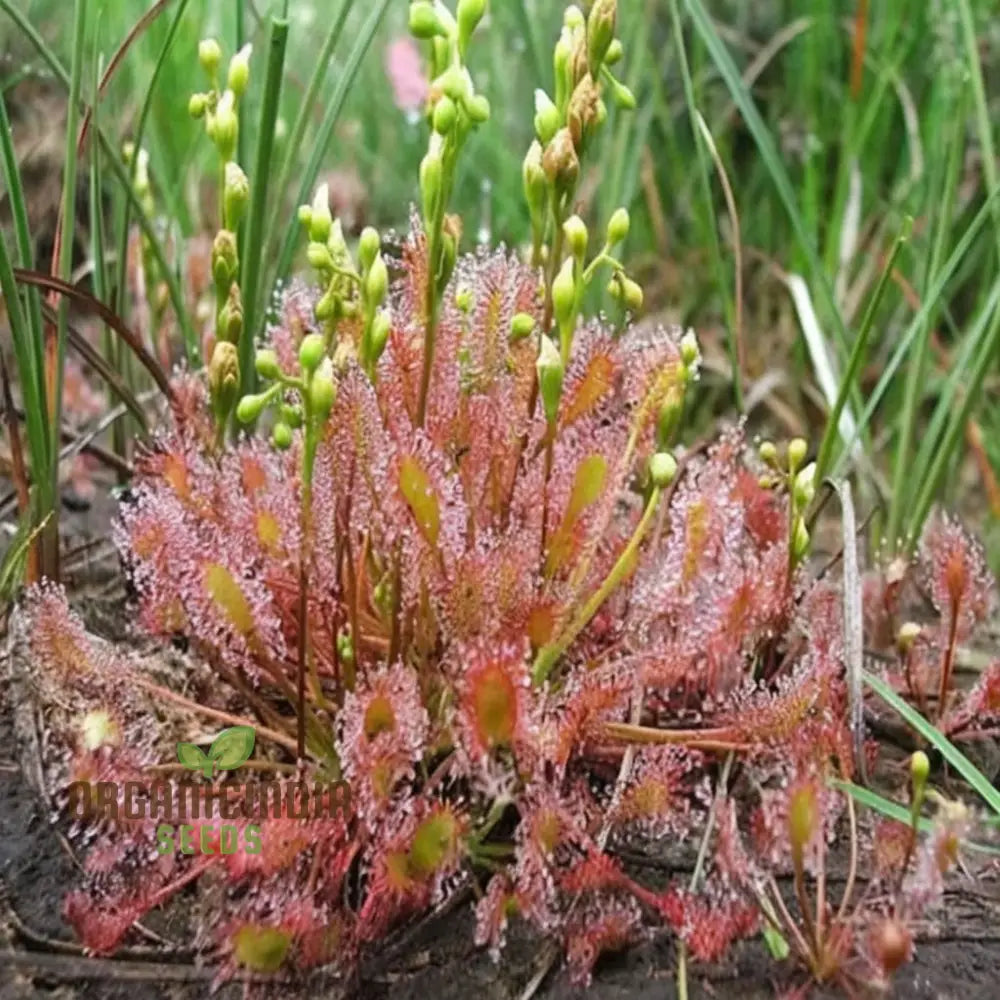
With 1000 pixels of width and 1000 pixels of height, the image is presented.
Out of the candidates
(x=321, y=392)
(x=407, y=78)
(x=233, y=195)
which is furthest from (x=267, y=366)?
(x=407, y=78)

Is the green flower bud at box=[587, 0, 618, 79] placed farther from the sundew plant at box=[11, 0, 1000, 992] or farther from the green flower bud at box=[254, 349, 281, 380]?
the green flower bud at box=[254, 349, 281, 380]

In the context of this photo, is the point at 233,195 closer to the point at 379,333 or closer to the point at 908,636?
the point at 379,333

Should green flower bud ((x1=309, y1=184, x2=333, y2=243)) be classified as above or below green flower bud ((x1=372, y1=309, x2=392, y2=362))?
above

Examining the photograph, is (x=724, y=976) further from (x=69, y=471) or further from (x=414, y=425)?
(x=69, y=471)

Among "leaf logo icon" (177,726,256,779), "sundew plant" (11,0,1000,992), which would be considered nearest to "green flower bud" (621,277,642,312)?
"sundew plant" (11,0,1000,992)

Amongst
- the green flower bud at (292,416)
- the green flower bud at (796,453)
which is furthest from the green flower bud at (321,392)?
the green flower bud at (796,453)

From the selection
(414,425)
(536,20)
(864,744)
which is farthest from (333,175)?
Result: (864,744)
